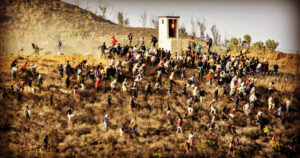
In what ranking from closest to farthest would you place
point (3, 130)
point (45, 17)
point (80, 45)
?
1. point (3, 130)
2. point (80, 45)
3. point (45, 17)

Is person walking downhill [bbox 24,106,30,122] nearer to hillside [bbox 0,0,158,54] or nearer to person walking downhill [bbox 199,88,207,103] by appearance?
person walking downhill [bbox 199,88,207,103]

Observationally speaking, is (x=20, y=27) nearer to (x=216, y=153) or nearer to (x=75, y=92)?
(x=75, y=92)

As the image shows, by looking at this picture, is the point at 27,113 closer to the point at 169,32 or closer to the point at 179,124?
the point at 179,124

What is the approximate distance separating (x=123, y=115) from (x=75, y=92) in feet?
15.8

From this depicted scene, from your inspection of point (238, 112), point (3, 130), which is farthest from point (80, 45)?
point (238, 112)

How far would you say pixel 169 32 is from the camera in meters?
37.7

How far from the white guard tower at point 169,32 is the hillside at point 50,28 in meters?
9.12

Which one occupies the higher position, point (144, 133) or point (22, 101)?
point (22, 101)

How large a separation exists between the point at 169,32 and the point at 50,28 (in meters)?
33.3

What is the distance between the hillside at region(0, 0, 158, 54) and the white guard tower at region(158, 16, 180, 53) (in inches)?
359

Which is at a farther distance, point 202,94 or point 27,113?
point 202,94

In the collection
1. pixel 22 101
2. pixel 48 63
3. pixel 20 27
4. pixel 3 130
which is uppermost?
pixel 20 27

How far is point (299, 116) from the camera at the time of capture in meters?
24.5

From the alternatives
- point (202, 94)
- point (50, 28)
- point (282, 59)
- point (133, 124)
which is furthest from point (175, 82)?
point (50, 28)
